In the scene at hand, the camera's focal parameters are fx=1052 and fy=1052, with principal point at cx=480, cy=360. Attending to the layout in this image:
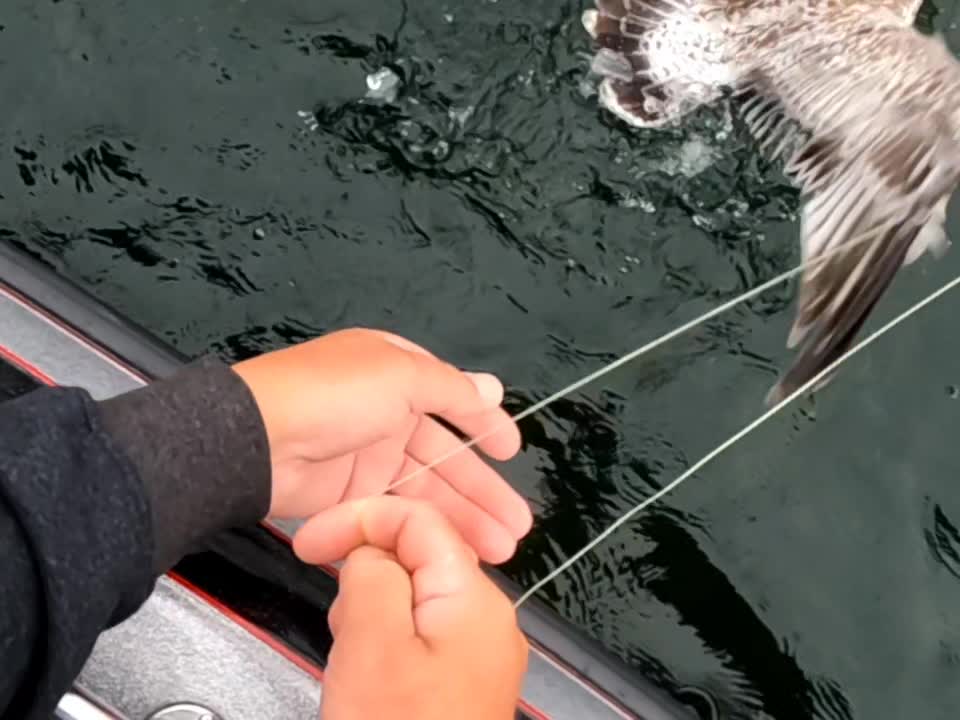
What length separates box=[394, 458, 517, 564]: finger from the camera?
144cm

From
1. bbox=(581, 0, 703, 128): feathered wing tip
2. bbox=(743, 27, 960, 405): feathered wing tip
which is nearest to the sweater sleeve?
bbox=(743, 27, 960, 405): feathered wing tip

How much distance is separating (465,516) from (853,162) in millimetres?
1363

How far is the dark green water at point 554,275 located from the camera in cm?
226

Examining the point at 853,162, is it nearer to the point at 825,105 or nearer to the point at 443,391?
the point at 825,105

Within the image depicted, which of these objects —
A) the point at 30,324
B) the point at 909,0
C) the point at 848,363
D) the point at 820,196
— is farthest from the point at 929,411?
the point at 30,324

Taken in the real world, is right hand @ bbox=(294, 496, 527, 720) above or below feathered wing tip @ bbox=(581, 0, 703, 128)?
below

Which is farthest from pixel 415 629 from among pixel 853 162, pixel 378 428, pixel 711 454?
pixel 853 162

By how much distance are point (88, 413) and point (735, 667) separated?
162 centimetres

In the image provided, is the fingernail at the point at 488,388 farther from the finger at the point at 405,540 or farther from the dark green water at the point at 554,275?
the dark green water at the point at 554,275

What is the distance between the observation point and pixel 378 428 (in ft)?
4.24

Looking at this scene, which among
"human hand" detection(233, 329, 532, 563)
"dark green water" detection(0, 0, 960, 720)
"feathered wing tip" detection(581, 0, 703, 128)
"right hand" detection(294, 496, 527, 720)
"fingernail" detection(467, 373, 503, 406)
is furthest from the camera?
"feathered wing tip" detection(581, 0, 703, 128)

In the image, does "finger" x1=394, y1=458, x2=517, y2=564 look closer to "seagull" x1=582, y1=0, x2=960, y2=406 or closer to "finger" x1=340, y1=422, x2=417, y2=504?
"finger" x1=340, y1=422, x2=417, y2=504

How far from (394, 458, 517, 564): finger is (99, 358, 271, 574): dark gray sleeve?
0.32 m

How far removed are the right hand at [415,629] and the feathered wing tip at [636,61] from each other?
5.46 ft
